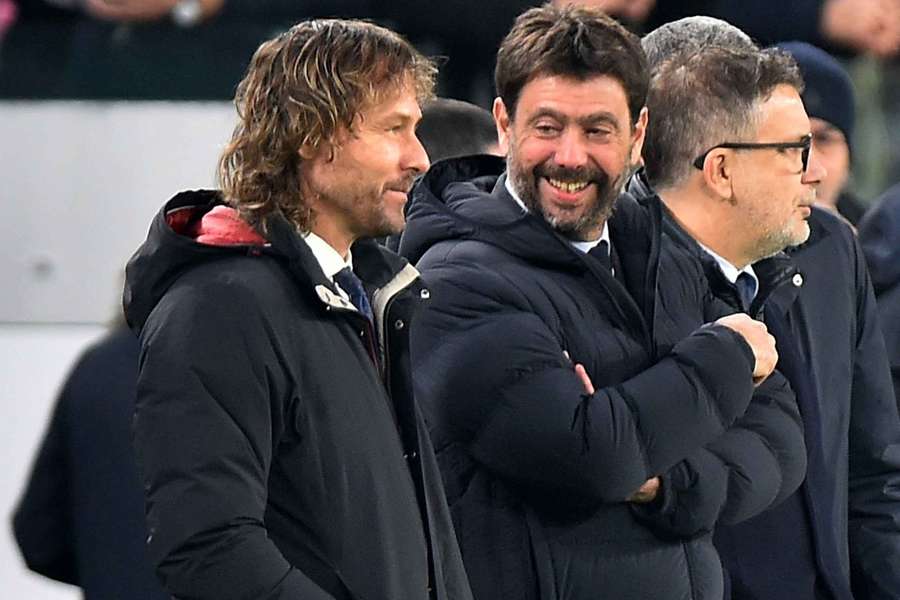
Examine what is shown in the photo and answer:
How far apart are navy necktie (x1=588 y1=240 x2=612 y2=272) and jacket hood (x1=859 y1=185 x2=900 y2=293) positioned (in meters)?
1.21

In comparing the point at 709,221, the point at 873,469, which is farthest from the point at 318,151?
the point at 873,469

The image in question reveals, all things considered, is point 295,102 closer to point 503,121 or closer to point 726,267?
point 503,121

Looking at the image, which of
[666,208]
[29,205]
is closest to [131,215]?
[29,205]

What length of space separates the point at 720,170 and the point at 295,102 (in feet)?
3.75

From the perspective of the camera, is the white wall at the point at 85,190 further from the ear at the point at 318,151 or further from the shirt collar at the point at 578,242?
the ear at the point at 318,151

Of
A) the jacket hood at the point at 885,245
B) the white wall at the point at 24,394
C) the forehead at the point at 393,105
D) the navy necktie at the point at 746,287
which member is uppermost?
the forehead at the point at 393,105

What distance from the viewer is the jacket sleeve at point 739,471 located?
10.0ft

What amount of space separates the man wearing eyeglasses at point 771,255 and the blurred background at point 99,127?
1.08 metres

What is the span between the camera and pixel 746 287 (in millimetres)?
3590

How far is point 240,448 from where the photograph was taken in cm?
242

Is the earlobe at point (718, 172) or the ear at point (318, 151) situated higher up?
the ear at point (318, 151)

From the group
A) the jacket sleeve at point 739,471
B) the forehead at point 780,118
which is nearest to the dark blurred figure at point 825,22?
the forehead at point 780,118

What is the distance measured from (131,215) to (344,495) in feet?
7.77

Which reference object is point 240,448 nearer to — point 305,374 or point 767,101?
point 305,374
